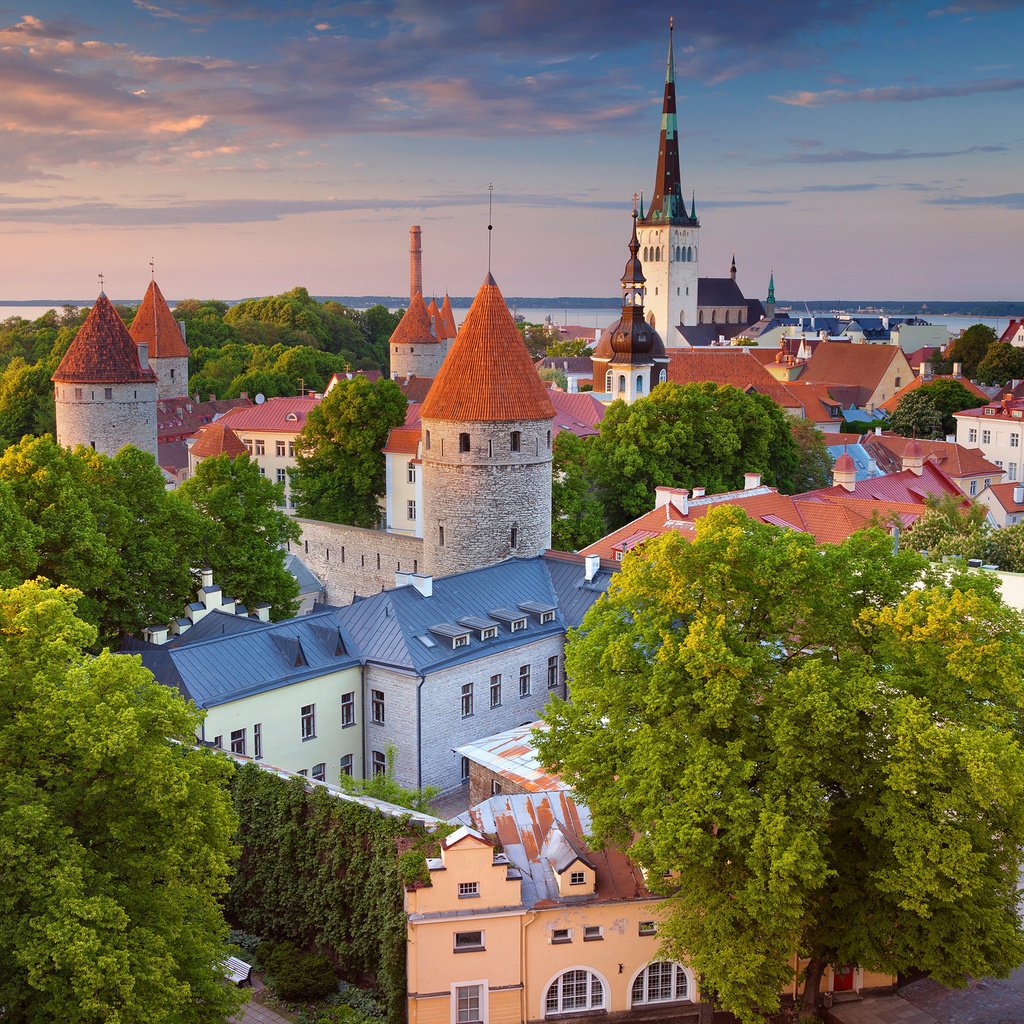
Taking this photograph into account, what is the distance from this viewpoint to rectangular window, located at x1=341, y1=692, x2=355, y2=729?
92.6ft

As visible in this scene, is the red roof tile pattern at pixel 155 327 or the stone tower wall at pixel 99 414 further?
the red roof tile pattern at pixel 155 327

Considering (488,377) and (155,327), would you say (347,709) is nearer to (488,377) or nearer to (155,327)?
(488,377)

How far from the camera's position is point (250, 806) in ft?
74.0

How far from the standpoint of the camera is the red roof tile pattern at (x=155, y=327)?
71562 mm

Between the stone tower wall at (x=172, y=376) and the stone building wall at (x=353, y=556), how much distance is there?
105 feet

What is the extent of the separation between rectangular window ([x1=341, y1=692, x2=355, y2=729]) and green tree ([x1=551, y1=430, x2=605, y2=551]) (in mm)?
13955

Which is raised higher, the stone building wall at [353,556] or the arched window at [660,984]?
the stone building wall at [353,556]

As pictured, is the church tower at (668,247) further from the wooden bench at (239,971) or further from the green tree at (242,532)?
the wooden bench at (239,971)

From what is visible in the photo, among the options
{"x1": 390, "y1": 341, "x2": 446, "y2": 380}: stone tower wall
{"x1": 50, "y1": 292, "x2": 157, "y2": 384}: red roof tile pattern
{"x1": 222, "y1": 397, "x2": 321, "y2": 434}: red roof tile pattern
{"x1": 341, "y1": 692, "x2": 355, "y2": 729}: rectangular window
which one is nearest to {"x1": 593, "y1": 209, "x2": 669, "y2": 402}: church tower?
{"x1": 222, "y1": 397, "x2": 321, "y2": 434}: red roof tile pattern

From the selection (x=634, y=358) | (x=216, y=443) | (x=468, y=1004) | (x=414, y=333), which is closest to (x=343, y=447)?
(x=216, y=443)

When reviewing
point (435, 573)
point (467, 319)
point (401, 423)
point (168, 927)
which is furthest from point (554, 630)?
point (401, 423)

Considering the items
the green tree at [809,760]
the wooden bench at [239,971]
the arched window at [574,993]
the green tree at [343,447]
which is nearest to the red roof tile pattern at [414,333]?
the green tree at [343,447]

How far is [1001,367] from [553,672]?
79638mm

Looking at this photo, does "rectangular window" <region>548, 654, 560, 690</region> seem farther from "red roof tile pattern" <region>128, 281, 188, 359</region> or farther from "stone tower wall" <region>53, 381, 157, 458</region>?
"red roof tile pattern" <region>128, 281, 188, 359</region>
